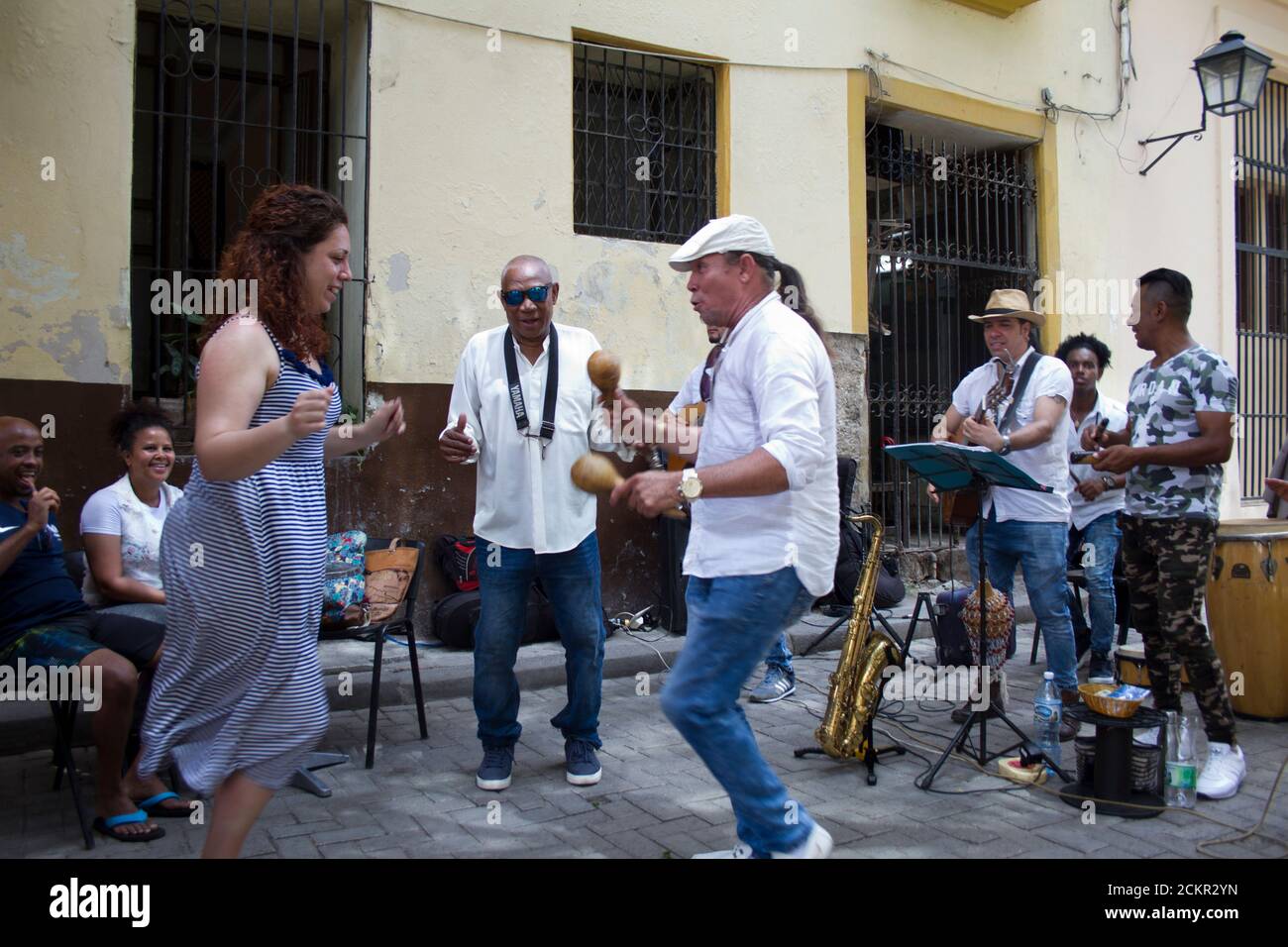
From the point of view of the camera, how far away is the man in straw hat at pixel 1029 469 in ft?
16.8

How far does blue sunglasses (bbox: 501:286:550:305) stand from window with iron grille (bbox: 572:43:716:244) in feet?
10.8

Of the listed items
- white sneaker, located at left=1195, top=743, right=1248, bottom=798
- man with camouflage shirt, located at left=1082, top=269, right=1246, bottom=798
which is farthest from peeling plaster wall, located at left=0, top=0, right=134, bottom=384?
white sneaker, located at left=1195, top=743, right=1248, bottom=798

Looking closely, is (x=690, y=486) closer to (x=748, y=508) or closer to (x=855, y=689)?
(x=748, y=508)

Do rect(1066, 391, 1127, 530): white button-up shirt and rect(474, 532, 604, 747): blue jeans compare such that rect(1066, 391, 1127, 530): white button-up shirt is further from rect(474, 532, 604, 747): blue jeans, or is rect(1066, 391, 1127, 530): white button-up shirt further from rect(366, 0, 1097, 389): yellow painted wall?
rect(474, 532, 604, 747): blue jeans

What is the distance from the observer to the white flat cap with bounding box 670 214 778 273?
317cm

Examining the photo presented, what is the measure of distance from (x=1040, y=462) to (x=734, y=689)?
2898 mm

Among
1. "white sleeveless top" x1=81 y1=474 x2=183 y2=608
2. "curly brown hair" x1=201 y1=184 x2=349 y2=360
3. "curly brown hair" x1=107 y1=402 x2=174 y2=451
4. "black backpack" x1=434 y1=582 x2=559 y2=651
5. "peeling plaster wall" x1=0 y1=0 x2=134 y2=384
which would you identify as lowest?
"black backpack" x1=434 y1=582 x2=559 y2=651

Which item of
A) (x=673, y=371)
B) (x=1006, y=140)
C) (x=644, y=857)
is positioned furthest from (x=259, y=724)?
(x=1006, y=140)

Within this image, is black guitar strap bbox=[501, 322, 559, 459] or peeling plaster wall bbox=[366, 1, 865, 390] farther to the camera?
peeling plaster wall bbox=[366, 1, 865, 390]

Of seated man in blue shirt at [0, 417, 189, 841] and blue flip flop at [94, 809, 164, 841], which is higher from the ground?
seated man in blue shirt at [0, 417, 189, 841]

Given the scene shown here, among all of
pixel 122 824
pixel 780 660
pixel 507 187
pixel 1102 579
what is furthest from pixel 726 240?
pixel 507 187

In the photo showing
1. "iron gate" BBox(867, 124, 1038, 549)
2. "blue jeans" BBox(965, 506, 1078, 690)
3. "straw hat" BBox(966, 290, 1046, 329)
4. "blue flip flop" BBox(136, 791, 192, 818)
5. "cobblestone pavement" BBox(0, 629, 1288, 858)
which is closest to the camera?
"cobblestone pavement" BBox(0, 629, 1288, 858)
